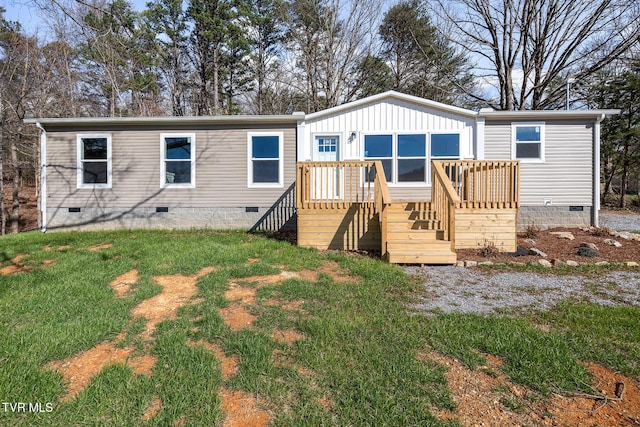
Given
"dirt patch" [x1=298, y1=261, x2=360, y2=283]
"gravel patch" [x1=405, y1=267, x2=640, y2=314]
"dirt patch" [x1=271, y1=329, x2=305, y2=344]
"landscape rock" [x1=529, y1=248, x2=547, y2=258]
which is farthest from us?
"landscape rock" [x1=529, y1=248, x2=547, y2=258]

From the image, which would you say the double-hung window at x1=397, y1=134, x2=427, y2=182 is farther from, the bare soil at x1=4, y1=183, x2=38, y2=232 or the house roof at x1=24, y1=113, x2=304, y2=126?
the bare soil at x1=4, y1=183, x2=38, y2=232

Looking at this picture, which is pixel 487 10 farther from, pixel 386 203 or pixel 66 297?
pixel 66 297

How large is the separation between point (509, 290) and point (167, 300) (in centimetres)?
392

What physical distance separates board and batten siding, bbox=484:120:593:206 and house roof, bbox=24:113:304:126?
5105 mm

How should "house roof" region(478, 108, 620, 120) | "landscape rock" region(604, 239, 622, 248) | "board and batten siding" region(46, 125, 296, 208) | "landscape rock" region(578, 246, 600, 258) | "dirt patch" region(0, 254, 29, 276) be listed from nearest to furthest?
1. "dirt patch" region(0, 254, 29, 276)
2. "landscape rock" region(578, 246, 600, 258)
3. "landscape rock" region(604, 239, 622, 248)
4. "house roof" region(478, 108, 620, 120)
5. "board and batten siding" region(46, 125, 296, 208)

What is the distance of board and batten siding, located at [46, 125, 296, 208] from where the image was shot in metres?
8.27

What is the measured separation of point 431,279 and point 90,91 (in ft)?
58.4

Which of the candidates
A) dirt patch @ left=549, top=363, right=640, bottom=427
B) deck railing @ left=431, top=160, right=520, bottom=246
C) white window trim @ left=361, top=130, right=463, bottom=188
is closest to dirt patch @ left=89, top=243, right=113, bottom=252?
white window trim @ left=361, top=130, right=463, bottom=188

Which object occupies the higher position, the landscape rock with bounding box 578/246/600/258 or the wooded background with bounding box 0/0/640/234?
the wooded background with bounding box 0/0/640/234

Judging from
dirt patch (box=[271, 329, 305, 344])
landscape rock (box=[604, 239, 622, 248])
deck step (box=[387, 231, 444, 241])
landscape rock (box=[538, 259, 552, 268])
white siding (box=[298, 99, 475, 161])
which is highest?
white siding (box=[298, 99, 475, 161])

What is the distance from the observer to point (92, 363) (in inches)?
89.6

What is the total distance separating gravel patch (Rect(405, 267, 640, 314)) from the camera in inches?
130

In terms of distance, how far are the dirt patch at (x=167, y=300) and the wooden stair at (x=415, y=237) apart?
9.38 feet

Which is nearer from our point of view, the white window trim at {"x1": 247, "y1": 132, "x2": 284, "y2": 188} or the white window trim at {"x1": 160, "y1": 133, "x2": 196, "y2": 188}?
the white window trim at {"x1": 247, "y1": 132, "x2": 284, "y2": 188}
